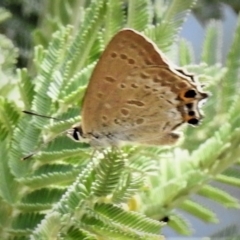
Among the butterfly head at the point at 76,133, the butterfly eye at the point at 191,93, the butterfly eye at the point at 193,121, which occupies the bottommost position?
the butterfly head at the point at 76,133

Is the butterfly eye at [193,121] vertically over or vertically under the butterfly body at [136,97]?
under

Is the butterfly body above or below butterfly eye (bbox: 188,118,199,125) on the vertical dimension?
above

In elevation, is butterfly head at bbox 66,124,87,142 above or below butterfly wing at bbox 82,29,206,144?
below

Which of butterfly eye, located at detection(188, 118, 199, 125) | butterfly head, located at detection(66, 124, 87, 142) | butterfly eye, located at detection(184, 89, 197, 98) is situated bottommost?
butterfly head, located at detection(66, 124, 87, 142)

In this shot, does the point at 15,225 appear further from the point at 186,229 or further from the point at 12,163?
the point at 186,229

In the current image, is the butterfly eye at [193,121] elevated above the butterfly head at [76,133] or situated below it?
above

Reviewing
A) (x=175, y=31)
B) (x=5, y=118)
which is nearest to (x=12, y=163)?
(x=5, y=118)

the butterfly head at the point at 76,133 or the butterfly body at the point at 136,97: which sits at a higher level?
the butterfly body at the point at 136,97

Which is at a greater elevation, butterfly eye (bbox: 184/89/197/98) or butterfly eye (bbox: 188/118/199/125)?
butterfly eye (bbox: 184/89/197/98)
